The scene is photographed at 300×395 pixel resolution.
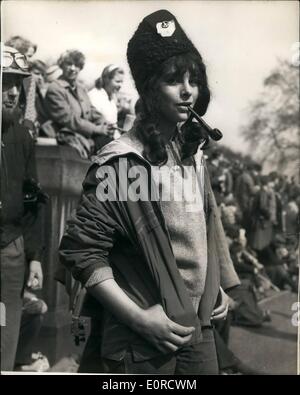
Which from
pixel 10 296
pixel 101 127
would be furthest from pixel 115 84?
pixel 10 296

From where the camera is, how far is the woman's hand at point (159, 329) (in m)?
3.49

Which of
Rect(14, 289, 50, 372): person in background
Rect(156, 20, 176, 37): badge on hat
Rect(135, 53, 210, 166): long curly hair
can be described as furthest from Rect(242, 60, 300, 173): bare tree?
Rect(14, 289, 50, 372): person in background

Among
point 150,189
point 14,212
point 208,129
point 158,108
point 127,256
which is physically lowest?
point 127,256

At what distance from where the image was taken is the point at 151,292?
353 cm

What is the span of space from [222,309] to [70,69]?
5.22 ft

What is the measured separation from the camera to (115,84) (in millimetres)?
3832

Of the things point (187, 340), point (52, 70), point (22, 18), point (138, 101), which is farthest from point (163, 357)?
point (22, 18)

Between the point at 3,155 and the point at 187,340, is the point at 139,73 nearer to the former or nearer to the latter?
the point at 3,155

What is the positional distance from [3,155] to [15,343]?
1050 millimetres

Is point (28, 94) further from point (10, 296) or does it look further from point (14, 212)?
point (10, 296)

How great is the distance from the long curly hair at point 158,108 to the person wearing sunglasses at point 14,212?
66 cm

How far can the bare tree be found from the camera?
3969 millimetres
